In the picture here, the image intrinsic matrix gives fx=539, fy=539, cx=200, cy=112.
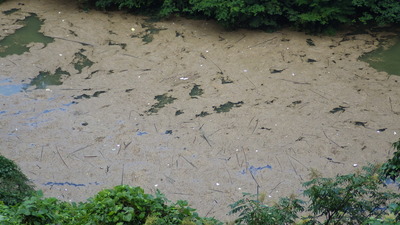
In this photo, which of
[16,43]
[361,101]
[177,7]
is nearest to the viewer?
[361,101]

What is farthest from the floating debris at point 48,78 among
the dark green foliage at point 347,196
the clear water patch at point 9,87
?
the dark green foliage at point 347,196

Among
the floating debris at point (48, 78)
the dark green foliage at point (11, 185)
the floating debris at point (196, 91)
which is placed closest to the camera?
the dark green foliage at point (11, 185)

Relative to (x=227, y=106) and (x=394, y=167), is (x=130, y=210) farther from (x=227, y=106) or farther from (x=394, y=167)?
(x=227, y=106)

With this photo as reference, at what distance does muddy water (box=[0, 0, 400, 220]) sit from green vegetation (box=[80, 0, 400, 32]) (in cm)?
30

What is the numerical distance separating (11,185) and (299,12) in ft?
22.3

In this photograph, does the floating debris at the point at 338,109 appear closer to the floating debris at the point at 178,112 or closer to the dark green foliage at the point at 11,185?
the floating debris at the point at 178,112

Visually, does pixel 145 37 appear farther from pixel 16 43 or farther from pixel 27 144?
pixel 27 144

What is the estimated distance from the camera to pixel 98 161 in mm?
6562

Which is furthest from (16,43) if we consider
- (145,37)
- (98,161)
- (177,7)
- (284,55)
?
(284,55)

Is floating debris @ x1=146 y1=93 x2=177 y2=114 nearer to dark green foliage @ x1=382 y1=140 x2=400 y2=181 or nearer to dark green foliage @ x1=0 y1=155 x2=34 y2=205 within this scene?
dark green foliage @ x1=0 y1=155 x2=34 y2=205

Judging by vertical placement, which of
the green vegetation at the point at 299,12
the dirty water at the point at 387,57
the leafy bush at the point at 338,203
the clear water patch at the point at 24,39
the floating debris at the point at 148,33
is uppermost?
the leafy bush at the point at 338,203

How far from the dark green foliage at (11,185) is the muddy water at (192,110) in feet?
3.88

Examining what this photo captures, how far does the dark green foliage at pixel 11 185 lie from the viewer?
4.39m

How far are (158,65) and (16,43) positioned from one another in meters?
2.80
